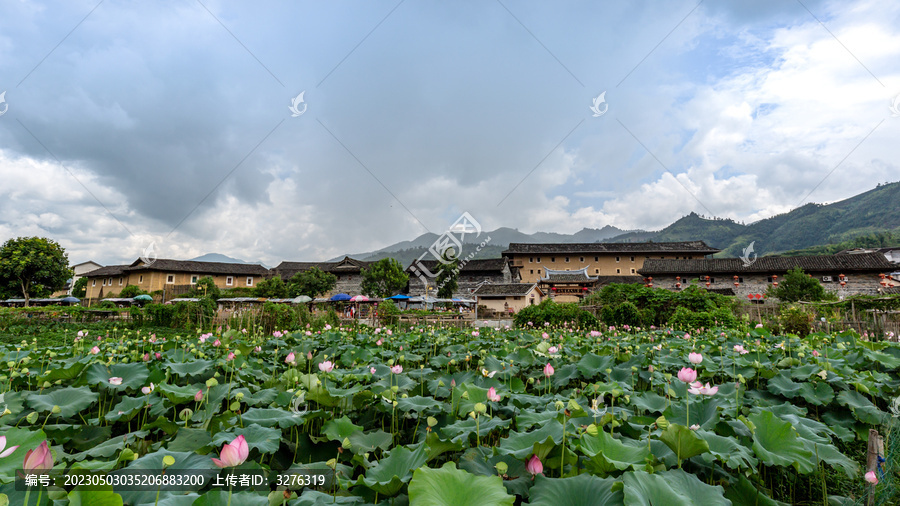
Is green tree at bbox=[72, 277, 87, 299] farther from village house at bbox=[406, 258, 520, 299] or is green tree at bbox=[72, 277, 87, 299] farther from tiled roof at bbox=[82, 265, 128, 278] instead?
village house at bbox=[406, 258, 520, 299]

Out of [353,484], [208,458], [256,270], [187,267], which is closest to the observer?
[353,484]

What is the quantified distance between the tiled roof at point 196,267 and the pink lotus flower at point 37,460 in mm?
40984

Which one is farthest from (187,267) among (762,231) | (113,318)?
(762,231)

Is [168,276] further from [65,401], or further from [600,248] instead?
[65,401]

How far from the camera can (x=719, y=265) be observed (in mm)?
22594

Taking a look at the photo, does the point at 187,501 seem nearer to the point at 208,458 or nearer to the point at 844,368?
the point at 208,458

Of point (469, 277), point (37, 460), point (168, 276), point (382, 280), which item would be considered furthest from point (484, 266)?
point (37, 460)

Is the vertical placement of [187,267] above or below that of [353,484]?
above

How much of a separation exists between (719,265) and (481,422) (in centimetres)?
2559

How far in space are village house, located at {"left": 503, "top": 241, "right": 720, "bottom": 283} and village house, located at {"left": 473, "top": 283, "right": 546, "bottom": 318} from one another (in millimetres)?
12327

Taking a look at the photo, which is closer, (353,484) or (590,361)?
(353,484)

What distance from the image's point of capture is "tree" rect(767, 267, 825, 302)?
16.6m

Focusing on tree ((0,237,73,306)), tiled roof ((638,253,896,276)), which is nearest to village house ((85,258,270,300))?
tree ((0,237,73,306))

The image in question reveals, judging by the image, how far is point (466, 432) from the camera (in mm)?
1562
